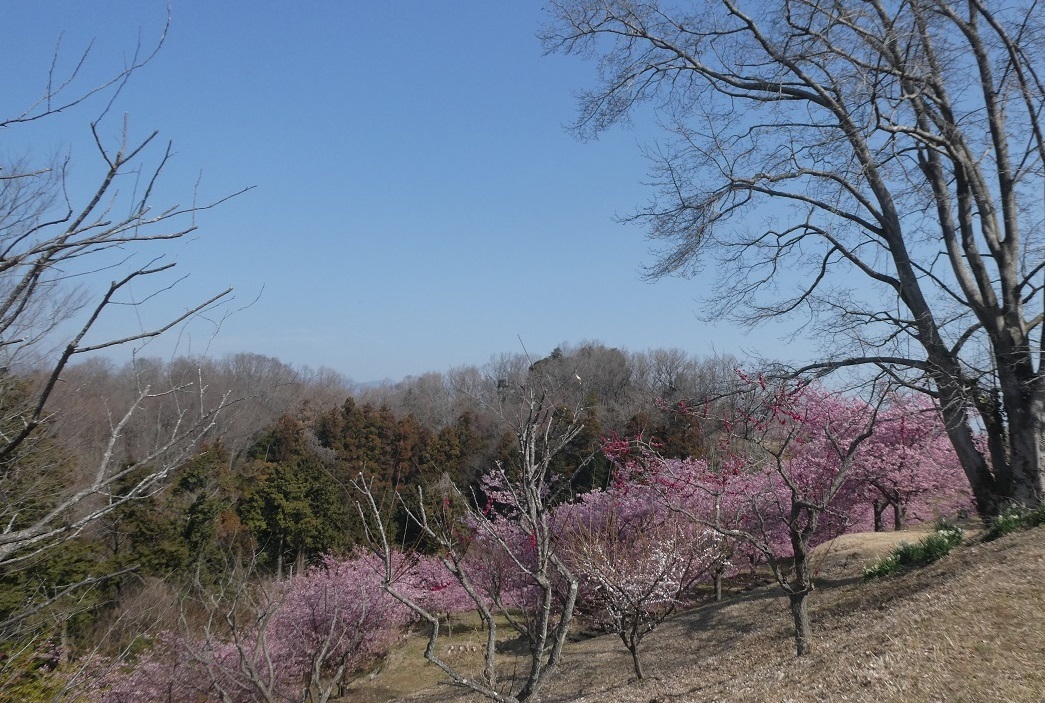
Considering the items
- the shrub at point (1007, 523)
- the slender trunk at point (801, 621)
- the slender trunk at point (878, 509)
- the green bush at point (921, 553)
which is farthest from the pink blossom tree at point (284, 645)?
the slender trunk at point (878, 509)

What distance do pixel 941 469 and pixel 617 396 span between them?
75.5 feet

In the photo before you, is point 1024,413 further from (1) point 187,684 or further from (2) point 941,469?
(1) point 187,684

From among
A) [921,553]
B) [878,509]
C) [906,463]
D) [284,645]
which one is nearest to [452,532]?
[921,553]

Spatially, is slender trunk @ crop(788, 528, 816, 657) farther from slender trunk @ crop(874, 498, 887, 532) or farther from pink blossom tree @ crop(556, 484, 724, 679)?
slender trunk @ crop(874, 498, 887, 532)

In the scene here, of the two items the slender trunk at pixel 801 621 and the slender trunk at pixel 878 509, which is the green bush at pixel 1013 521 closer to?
the slender trunk at pixel 801 621

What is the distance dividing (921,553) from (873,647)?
387 cm

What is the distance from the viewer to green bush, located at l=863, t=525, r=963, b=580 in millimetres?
7402

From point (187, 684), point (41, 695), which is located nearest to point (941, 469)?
point (187, 684)

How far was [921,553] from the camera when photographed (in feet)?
24.8

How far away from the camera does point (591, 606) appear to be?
11.0 metres

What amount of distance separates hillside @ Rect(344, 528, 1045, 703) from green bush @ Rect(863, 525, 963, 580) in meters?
0.21

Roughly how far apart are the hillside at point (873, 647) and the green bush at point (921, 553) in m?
0.21

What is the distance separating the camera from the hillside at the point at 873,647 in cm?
377

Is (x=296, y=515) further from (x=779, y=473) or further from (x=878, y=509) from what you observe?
(x=779, y=473)
